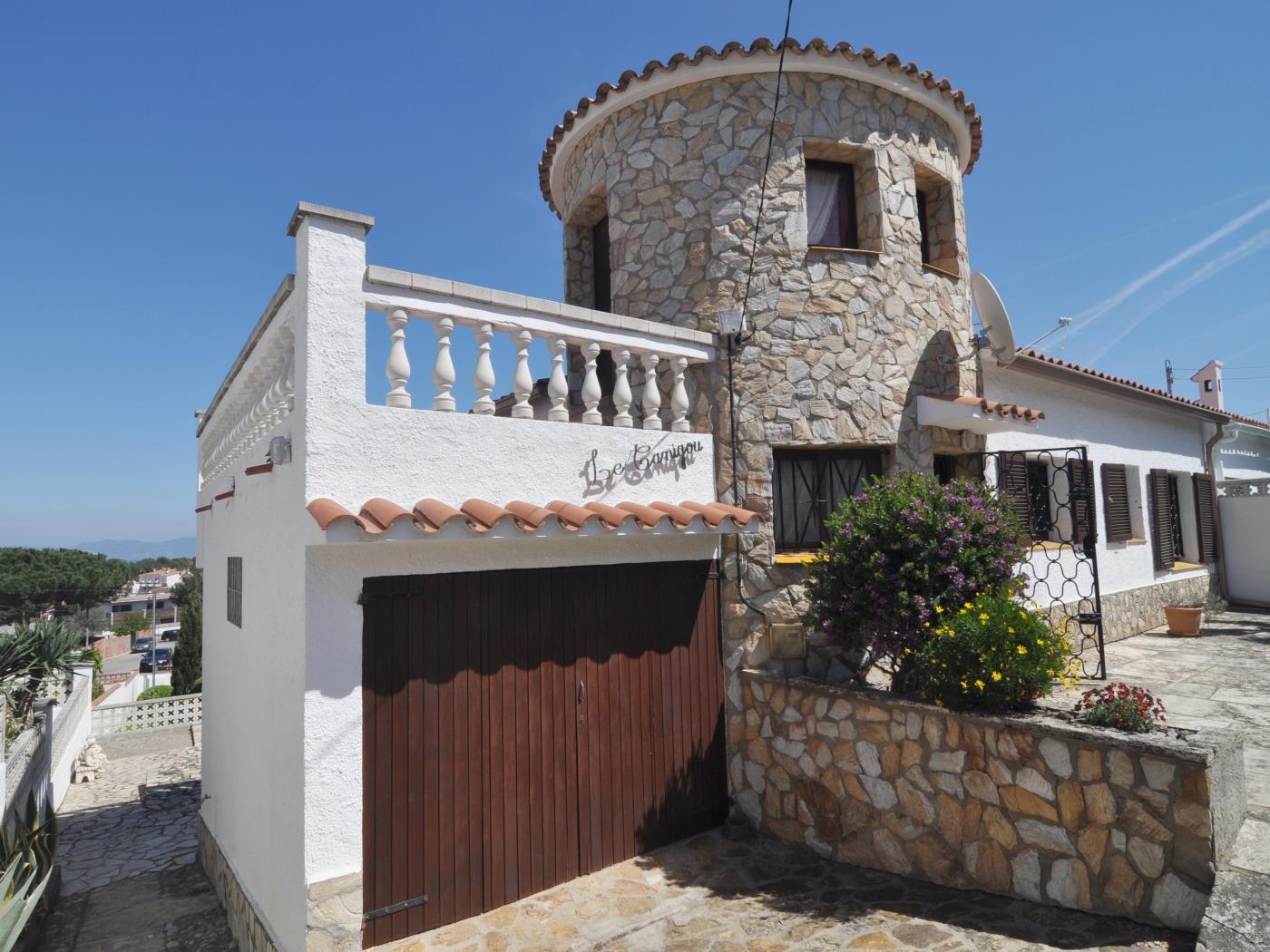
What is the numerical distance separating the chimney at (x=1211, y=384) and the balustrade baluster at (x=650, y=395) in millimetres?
19827

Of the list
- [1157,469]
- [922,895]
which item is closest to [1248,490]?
[1157,469]

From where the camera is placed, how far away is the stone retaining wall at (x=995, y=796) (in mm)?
3836

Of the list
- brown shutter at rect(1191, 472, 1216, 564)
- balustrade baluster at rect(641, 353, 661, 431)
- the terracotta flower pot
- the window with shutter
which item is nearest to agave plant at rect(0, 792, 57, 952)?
the window with shutter

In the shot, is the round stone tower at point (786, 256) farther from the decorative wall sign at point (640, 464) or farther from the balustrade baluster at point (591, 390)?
the balustrade baluster at point (591, 390)

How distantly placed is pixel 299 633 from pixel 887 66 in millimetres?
7260

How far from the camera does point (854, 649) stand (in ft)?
20.7

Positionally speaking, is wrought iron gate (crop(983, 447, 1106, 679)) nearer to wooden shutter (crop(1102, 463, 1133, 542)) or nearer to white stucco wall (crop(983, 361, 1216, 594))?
white stucco wall (crop(983, 361, 1216, 594))

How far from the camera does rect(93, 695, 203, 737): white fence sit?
16281 millimetres

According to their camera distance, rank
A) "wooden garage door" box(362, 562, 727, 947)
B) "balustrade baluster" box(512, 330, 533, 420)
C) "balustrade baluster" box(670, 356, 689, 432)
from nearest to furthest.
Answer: "wooden garage door" box(362, 562, 727, 947)
"balustrade baluster" box(512, 330, 533, 420)
"balustrade baluster" box(670, 356, 689, 432)

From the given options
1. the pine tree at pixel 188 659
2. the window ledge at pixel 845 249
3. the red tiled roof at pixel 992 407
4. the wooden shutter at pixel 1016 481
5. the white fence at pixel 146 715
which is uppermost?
the window ledge at pixel 845 249

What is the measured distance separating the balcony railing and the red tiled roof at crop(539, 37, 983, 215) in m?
2.74

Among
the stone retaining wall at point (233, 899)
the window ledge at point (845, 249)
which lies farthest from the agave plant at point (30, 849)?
the window ledge at point (845, 249)

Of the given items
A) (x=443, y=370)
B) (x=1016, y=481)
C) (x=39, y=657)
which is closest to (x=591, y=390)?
(x=443, y=370)

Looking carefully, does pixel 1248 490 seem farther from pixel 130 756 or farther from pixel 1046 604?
pixel 130 756
